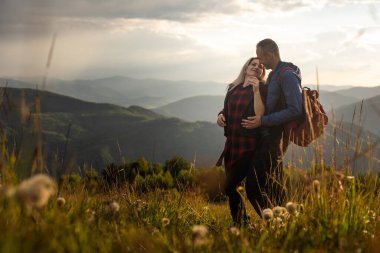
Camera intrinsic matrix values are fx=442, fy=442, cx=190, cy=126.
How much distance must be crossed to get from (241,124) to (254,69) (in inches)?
31.0

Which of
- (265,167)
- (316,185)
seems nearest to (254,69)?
(265,167)

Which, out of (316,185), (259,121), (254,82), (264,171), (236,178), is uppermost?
(254,82)

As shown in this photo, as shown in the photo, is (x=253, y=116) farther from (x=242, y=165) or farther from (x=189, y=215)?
(x=189, y=215)

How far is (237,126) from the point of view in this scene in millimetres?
5785

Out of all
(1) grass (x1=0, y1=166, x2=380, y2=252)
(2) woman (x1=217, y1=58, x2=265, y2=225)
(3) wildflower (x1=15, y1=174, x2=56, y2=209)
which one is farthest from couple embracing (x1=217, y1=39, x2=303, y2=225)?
(3) wildflower (x1=15, y1=174, x2=56, y2=209)

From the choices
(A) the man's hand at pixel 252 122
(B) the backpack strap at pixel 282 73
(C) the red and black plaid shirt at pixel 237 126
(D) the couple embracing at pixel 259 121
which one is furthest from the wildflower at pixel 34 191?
(C) the red and black plaid shirt at pixel 237 126

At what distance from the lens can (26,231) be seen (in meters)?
2.10

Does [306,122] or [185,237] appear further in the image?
[306,122]

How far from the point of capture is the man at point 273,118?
5125 millimetres

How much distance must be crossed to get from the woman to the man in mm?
175

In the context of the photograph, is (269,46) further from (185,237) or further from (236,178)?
(185,237)

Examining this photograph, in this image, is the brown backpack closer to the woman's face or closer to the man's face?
the man's face

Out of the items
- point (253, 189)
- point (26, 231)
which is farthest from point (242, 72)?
point (26, 231)

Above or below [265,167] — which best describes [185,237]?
below
